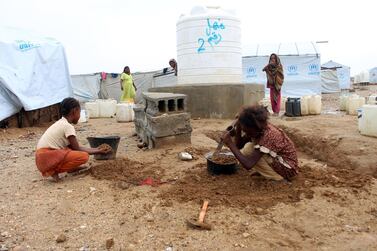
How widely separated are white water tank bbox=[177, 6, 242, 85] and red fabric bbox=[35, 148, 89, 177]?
4825 mm

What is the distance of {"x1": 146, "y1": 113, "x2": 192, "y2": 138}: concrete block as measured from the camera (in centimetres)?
522

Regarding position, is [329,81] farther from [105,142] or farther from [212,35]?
[105,142]

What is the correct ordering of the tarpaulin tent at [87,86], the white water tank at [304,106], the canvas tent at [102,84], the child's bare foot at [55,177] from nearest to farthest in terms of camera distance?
the child's bare foot at [55,177]
the white water tank at [304,106]
the canvas tent at [102,84]
the tarpaulin tent at [87,86]

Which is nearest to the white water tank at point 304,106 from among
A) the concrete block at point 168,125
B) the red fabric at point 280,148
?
the concrete block at point 168,125

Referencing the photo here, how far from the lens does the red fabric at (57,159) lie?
13.4 feet

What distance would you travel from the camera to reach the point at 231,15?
337 inches

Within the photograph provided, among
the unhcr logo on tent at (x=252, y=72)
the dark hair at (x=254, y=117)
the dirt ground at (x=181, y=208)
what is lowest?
the dirt ground at (x=181, y=208)

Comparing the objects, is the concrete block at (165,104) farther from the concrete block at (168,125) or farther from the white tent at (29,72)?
the white tent at (29,72)

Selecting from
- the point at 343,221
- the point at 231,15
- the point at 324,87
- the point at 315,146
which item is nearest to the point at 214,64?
the point at 231,15

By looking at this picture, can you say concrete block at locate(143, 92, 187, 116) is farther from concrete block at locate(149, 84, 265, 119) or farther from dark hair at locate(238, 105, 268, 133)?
concrete block at locate(149, 84, 265, 119)

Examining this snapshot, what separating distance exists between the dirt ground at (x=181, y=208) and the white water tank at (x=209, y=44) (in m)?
3.94

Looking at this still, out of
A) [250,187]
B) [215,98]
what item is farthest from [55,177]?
[215,98]

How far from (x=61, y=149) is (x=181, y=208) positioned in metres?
1.70

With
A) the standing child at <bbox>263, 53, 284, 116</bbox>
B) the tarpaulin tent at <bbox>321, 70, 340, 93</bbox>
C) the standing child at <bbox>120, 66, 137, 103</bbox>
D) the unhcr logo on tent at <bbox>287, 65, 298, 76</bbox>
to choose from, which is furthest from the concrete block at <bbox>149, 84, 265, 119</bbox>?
the tarpaulin tent at <bbox>321, 70, 340, 93</bbox>
